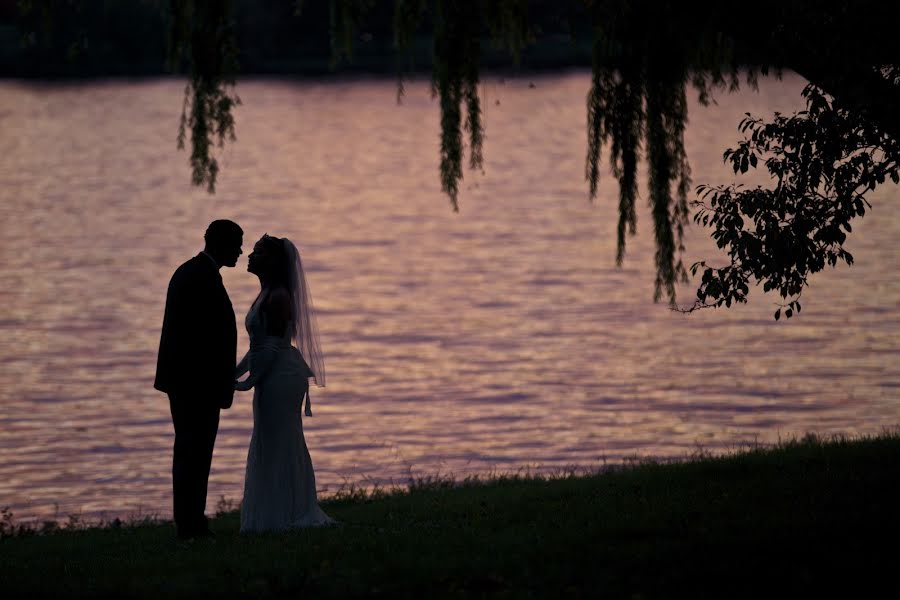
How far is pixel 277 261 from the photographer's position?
1213cm

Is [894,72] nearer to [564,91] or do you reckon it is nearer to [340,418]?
[340,418]

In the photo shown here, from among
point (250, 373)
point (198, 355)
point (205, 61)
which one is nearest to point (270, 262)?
point (250, 373)

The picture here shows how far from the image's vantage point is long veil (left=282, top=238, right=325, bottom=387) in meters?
12.2

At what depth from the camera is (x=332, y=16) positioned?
12.7m

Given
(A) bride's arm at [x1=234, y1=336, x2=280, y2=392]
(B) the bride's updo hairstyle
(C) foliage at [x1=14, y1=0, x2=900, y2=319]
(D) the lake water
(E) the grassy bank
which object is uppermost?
(C) foliage at [x1=14, y1=0, x2=900, y2=319]

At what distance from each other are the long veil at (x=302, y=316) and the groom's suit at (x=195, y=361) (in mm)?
864

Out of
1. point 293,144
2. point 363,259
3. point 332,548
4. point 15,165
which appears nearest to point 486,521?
point 332,548

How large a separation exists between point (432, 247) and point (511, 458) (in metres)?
21.4

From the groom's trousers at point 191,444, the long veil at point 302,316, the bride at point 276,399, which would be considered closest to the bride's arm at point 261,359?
the bride at point 276,399

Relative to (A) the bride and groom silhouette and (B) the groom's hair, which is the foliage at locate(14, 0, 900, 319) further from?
(A) the bride and groom silhouette

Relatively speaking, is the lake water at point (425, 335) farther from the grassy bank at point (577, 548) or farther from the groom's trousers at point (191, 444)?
the grassy bank at point (577, 548)

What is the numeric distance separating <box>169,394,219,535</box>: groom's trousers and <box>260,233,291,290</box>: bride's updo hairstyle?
4.37 feet

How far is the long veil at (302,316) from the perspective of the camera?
12.2 metres

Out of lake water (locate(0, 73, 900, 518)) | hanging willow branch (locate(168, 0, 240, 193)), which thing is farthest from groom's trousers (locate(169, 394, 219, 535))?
lake water (locate(0, 73, 900, 518))
